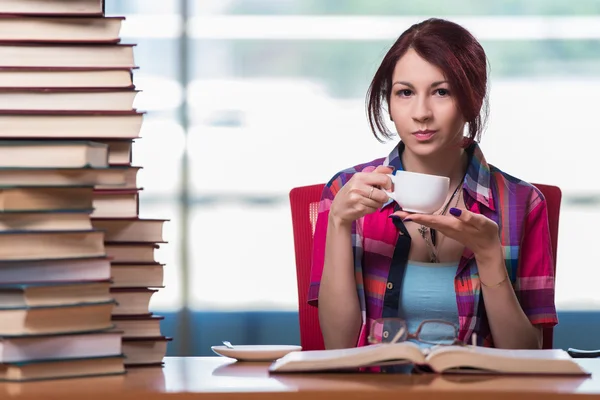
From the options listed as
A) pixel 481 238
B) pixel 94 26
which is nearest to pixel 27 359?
pixel 94 26

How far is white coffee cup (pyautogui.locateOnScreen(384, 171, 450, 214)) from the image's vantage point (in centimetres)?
139

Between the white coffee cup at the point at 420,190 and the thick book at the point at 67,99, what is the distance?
0.44 meters

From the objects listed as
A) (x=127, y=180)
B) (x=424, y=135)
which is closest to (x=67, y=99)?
(x=127, y=180)

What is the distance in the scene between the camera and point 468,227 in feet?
4.99

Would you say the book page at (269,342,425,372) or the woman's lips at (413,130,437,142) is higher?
the woman's lips at (413,130,437,142)

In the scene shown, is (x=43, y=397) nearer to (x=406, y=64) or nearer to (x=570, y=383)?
(x=570, y=383)

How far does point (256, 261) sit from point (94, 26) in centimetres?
310

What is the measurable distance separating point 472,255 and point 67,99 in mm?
888

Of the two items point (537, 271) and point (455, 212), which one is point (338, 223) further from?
point (537, 271)

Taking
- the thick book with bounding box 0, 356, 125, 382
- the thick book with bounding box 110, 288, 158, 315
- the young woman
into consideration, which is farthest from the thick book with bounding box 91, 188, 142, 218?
the young woman

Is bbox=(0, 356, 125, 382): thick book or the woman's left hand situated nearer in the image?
bbox=(0, 356, 125, 382): thick book

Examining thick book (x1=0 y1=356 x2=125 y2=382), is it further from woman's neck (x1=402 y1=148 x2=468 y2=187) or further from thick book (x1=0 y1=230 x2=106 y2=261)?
woman's neck (x1=402 y1=148 x2=468 y2=187)

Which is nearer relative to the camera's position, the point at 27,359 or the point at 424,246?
the point at 27,359

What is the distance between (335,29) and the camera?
14.3 feet
